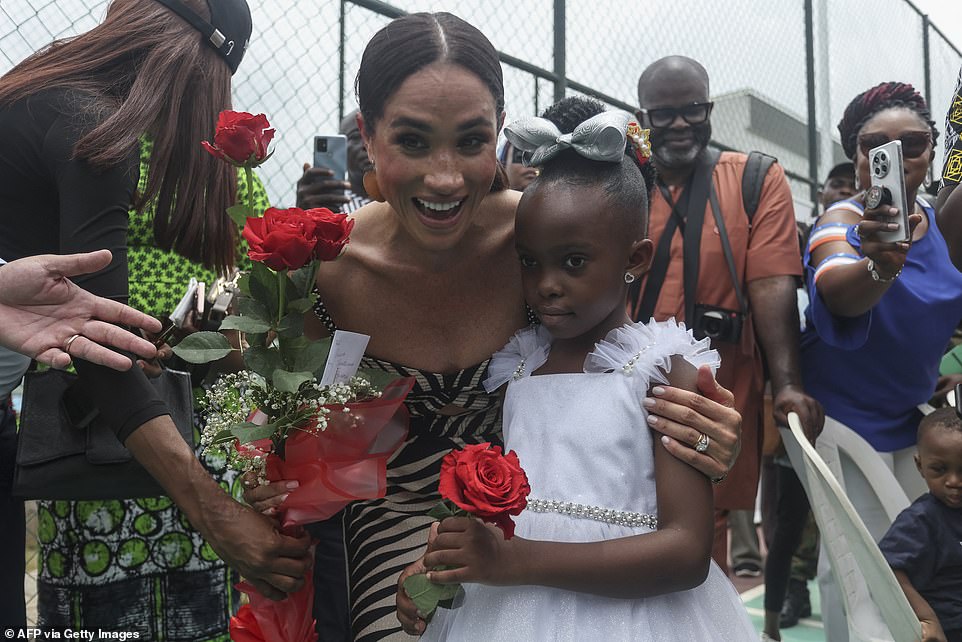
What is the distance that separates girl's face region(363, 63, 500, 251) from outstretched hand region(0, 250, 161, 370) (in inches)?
24.1

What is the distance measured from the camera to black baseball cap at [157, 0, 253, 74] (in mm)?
2098

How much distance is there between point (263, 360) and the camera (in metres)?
1.66

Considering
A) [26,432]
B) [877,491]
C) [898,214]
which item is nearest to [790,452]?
[877,491]

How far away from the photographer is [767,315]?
3.05 m

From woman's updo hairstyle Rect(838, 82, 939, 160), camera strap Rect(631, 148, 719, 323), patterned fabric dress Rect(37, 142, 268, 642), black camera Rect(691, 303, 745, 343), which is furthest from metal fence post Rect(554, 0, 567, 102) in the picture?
patterned fabric dress Rect(37, 142, 268, 642)

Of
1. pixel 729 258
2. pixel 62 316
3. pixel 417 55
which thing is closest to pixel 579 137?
pixel 417 55

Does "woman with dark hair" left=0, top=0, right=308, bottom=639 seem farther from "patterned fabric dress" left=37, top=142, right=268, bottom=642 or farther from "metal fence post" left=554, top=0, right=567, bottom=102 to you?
"metal fence post" left=554, top=0, right=567, bottom=102

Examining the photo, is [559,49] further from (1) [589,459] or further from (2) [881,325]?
(1) [589,459]

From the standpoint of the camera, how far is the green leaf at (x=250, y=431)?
5.21ft

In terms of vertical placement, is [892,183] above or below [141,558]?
above

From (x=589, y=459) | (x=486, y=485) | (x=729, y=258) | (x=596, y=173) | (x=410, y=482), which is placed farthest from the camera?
(x=729, y=258)

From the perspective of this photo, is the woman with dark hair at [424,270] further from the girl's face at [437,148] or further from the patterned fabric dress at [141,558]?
the patterned fabric dress at [141,558]

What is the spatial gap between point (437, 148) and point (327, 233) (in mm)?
388

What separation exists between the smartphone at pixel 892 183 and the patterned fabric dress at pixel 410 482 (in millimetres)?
1256
